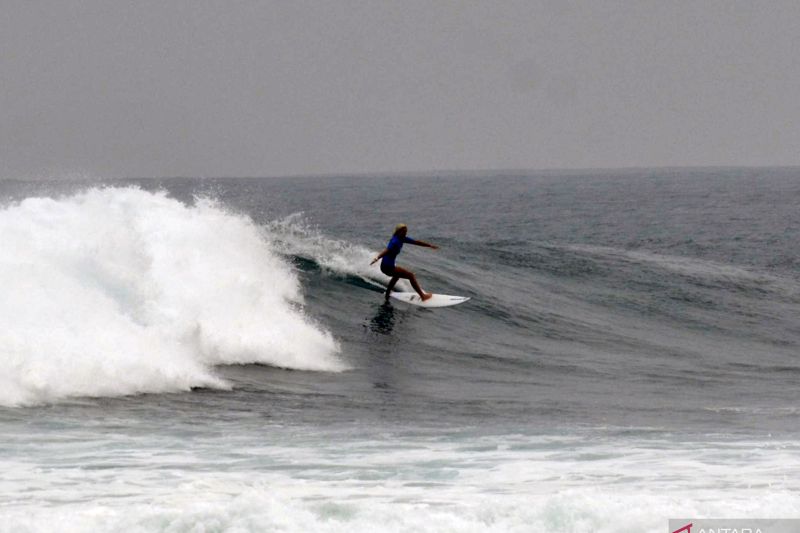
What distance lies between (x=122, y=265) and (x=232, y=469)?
7.39m

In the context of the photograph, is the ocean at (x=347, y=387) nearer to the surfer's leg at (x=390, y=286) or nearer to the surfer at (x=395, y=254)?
the surfer's leg at (x=390, y=286)

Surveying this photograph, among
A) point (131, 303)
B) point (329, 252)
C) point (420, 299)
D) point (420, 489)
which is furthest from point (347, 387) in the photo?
point (329, 252)

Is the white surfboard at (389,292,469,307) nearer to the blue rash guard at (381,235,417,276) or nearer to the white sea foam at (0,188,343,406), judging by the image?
the blue rash guard at (381,235,417,276)

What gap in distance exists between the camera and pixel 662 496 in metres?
8.81

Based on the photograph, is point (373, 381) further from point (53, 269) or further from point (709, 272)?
point (709, 272)

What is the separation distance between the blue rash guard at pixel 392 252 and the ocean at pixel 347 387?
0.95m

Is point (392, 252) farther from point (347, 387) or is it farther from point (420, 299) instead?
point (347, 387)

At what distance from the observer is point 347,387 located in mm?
14820

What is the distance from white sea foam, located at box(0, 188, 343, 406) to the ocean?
0.04 meters

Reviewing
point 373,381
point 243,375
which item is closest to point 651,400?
point 373,381


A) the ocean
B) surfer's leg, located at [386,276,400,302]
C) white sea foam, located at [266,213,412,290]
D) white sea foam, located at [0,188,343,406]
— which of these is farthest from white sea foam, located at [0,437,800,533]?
white sea foam, located at [266,213,412,290]

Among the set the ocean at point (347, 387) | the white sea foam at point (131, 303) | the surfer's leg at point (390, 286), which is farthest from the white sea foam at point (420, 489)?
the surfer's leg at point (390, 286)

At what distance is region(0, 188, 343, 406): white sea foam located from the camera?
13.1m

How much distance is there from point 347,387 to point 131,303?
11.3ft
